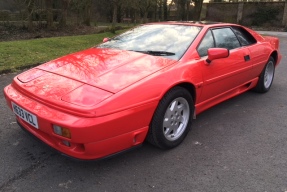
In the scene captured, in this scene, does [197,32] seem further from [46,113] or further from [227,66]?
[46,113]

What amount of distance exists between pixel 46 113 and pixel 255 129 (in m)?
2.61

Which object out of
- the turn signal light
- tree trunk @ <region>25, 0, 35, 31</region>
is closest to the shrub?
tree trunk @ <region>25, 0, 35, 31</region>

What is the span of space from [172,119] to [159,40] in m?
1.11

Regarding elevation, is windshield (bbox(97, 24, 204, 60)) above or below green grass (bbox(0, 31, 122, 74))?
above

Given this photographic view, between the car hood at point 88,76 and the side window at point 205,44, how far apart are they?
505mm

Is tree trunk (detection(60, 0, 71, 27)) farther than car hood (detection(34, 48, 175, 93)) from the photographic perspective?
Yes

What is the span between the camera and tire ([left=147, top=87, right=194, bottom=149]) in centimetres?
282

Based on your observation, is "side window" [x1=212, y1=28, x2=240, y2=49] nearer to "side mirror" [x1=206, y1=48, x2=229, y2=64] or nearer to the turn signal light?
"side mirror" [x1=206, y1=48, x2=229, y2=64]

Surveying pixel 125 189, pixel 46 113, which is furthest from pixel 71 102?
pixel 125 189

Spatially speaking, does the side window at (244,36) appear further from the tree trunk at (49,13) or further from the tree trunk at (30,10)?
the tree trunk at (49,13)

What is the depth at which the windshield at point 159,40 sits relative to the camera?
11.0 feet

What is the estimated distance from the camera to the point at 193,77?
125 inches

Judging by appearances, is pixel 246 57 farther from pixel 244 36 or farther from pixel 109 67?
pixel 109 67

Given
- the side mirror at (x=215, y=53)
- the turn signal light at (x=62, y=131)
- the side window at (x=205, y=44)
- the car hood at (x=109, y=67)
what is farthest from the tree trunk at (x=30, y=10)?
the turn signal light at (x=62, y=131)
